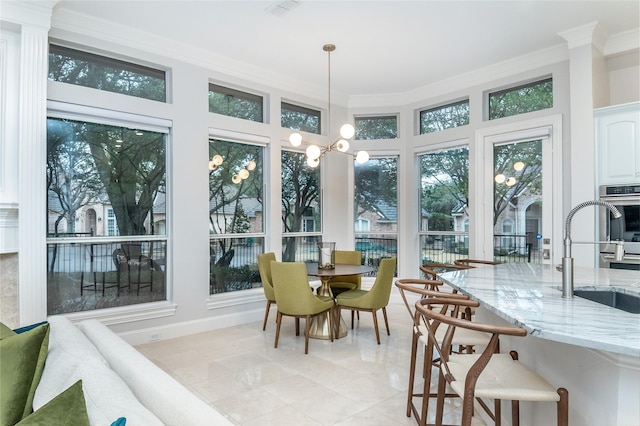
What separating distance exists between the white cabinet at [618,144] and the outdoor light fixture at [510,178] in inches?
35.9

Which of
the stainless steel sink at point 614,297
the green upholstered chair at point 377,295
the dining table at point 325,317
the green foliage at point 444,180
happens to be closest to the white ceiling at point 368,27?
the green foliage at point 444,180

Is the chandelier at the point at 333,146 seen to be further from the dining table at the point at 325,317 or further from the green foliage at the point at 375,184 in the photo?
the green foliage at the point at 375,184

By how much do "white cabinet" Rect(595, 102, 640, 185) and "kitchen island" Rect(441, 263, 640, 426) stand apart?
1728mm

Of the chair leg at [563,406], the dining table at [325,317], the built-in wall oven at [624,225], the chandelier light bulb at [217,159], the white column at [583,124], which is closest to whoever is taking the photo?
the chair leg at [563,406]

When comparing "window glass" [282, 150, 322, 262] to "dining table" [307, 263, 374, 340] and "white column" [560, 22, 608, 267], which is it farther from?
"white column" [560, 22, 608, 267]

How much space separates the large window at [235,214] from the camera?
4.64m

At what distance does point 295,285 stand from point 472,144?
3.13 metres

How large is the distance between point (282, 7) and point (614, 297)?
337cm

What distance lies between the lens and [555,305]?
179cm

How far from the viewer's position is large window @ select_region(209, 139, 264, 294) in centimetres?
464

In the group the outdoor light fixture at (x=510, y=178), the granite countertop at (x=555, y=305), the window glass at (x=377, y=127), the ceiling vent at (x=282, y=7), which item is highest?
the ceiling vent at (x=282, y=7)

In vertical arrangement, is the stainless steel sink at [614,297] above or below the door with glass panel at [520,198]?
below

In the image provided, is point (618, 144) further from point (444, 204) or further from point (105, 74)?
point (105, 74)

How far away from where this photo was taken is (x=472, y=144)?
199 inches
